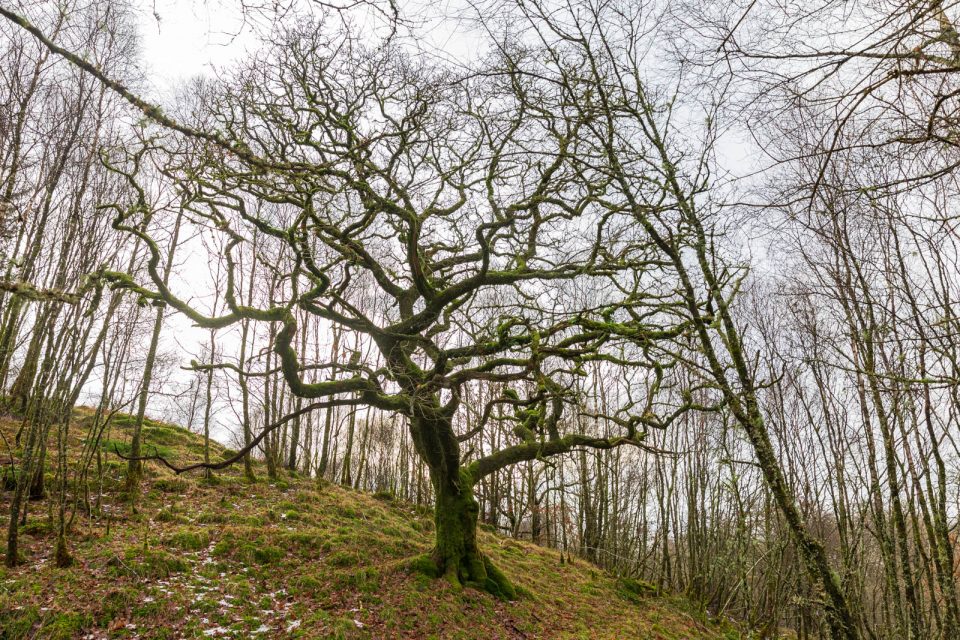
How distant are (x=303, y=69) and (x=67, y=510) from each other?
26.7 ft

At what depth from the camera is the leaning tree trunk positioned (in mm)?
8391

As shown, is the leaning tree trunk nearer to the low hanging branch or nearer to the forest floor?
the forest floor

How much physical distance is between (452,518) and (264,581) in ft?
10.0

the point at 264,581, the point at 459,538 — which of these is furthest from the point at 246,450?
the point at 459,538

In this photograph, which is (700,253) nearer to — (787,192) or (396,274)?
(787,192)

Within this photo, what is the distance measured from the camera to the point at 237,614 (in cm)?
621

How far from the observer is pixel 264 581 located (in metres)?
7.34

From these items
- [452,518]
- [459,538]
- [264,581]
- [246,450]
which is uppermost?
[246,450]

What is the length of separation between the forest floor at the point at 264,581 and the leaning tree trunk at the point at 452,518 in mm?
309

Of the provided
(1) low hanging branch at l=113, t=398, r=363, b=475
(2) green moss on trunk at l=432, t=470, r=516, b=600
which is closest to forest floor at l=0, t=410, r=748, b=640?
(2) green moss on trunk at l=432, t=470, r=516, b=600

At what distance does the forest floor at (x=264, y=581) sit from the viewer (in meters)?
5.70

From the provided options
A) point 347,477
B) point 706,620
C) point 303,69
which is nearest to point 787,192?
point 303,69

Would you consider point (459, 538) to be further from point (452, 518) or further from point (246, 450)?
point (246, 450)

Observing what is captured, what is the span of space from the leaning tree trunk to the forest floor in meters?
0.31
